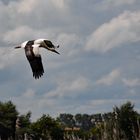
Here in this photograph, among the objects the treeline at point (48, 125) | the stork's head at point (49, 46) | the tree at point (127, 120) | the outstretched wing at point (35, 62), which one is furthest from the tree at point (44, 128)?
the stork's head at point (49, 46)

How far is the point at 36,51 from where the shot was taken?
11711 mm

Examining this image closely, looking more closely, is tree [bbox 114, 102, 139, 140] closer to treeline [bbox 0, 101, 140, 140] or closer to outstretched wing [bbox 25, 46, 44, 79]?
treeline [bbox 0, 101, 140, 140]

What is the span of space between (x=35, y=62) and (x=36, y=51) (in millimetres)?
554

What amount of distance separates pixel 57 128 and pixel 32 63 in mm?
87902

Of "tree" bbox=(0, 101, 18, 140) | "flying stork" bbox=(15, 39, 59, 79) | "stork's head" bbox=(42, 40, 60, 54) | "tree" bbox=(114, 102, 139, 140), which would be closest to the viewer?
"stork's head" bbox=(42, 40, 60, 54)

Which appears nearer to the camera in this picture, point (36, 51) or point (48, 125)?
point (36, 51)

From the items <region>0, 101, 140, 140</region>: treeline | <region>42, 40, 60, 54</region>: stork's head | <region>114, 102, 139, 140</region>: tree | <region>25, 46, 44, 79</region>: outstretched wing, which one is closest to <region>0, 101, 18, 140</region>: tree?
<region>0, 101, 140, 140</region>: treeline

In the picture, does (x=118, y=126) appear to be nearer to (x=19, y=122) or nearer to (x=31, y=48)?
(x=19, y=122)

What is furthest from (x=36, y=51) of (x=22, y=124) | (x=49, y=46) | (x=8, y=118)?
(x=22, y=124)

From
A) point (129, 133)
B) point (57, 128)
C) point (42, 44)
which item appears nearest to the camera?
point (42, 44)

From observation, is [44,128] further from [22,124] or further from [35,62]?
[35,62]

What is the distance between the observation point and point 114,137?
283 ft

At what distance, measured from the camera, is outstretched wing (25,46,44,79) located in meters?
11.9

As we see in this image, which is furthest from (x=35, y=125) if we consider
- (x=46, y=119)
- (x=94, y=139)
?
(x=94, y=139)
